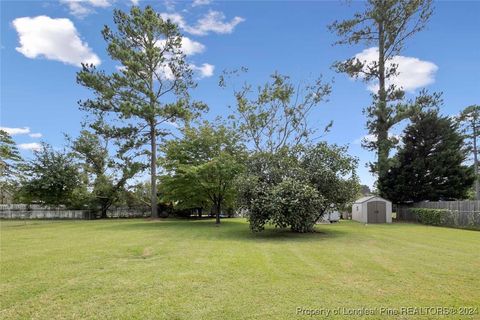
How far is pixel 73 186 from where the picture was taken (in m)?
28.7

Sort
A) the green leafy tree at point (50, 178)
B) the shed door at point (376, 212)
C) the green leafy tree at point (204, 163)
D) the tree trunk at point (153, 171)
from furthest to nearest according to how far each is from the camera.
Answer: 1. the green leafy tree at point (50, 178)
2. the tree trunk at point (153, 171)
3. the shed door at point (376, 212)
4. the green leafy tree at point (204, 163)

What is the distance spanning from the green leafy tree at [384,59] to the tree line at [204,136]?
0.07m

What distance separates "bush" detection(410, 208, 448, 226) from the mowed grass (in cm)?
1073

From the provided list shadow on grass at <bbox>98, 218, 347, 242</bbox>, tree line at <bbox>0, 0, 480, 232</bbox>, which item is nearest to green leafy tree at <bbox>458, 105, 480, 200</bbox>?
tree line at <bbox>0, 0, 480, 232</bbox>

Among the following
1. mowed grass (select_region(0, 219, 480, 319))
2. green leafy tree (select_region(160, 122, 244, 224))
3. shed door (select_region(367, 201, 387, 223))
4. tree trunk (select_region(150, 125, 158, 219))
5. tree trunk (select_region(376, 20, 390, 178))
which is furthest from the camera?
tree trunk (select_region(150, 125, 158, 219))

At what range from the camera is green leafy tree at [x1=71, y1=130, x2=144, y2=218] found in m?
28.5

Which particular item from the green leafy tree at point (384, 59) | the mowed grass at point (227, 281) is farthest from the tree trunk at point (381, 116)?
the mowed grass at point (227, 281)

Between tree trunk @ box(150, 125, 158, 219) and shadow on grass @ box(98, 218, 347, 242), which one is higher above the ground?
tree trunk @ box(150, 125, 158, 219)


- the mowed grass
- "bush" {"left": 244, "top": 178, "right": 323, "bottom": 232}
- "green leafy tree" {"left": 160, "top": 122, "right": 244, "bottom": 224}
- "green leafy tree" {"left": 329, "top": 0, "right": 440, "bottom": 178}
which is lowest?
the mowed grass

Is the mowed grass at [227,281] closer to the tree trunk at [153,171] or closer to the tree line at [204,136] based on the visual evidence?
the tree line at [204,136]

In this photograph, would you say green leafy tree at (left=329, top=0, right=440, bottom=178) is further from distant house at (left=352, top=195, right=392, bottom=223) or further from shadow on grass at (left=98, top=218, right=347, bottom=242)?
shadow on grass at (left=98, top=218, right=347, bottom=242)

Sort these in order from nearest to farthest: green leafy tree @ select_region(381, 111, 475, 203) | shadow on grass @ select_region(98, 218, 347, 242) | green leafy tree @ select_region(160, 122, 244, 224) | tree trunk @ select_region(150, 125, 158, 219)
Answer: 1. shadow on grass @ select_region(98, 218, 347, 242)
2. green leafy tree @ select_region(160, 122, 244, 224)
3. green leafy tree @ select_region(381, 111, 475, 203)
4. tree trunk @ select_region(150, 125, 158, 219)

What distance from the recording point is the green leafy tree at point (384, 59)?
923 inches

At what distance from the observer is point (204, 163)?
18.6 m
